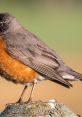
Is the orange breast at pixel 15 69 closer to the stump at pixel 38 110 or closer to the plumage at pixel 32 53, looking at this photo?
the plumage at pixel 32 53

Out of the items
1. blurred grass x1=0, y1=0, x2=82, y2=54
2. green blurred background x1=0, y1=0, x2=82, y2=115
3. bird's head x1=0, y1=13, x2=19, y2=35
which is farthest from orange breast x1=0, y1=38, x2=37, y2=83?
blurred grass x1=0, y1=0, x2=82, y2=54

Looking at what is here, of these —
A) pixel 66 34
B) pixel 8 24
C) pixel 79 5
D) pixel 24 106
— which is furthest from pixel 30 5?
pixel 24 106

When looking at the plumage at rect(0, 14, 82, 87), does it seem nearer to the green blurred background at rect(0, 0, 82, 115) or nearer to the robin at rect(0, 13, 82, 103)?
the robin at rect(0, 13, 82, 103)

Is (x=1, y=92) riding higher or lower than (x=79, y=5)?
lower

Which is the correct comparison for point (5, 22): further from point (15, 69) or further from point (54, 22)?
point (54, 22)

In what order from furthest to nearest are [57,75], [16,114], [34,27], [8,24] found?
[34,27], [8,24], [57,75], [16,114]

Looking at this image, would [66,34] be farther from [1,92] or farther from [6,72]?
[6,72]
